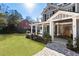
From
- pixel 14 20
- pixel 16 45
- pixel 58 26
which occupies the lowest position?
pixel 16 45

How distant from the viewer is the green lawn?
25.4 ft

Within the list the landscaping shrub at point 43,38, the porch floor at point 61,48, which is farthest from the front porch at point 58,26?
the porch floor at point 61,48

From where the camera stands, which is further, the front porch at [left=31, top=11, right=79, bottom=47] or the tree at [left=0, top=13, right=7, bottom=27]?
the front porch at [left=31, top=11, right=79, bottom=47]

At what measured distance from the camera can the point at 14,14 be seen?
316 inches

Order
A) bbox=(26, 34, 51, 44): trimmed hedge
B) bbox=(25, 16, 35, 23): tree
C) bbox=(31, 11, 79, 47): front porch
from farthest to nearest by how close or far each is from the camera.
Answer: bbox=(26, 34, 51, 44): trimmed hedge
bbox=(31, 11, 79, 47): front porch
bbox=(25, 16, 35, 23): tree

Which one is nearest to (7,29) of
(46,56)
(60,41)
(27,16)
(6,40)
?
(6,40)

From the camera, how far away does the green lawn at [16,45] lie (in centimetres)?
775

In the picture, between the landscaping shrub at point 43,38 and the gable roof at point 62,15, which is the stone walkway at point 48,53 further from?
the gable roof at point 62,15

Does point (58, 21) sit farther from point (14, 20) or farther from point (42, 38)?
point (14, 20)

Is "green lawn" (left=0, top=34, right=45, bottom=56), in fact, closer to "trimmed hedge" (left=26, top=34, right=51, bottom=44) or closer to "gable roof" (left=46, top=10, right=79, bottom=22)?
"trimmed hedge" (left=26, top=34, right=51, bottom=44)

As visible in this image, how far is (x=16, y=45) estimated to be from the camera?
8.26 meters

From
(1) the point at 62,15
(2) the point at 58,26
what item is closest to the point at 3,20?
(1) the point at 62,15

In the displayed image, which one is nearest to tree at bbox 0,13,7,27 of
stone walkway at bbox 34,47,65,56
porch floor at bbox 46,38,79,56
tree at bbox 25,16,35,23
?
tree at bbox 25,16,35,23

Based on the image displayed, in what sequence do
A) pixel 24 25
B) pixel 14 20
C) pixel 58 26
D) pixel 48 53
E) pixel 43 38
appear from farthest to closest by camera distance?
1. pixel 58 26
2. pixel 43 38
3. pixel 24 25
4. pixel 14 20
5. pixel 48 53
